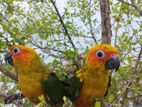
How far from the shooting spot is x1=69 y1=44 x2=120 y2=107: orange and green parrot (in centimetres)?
130

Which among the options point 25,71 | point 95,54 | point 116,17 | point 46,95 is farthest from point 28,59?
point 116,17

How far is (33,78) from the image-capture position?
136 cm

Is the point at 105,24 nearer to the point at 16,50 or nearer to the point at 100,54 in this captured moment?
the point at 100,54

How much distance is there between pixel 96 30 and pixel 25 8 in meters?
0.49

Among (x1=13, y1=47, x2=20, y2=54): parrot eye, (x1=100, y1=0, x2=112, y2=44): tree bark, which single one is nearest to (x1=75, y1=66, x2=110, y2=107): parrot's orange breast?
(x1=100, y1=0, x2=112, y2=44): tree bark

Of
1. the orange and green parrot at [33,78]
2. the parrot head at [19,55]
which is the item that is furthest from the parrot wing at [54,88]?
the parrot head at [19,55]

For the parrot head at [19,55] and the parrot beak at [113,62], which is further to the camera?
the parrot head at [19,55]

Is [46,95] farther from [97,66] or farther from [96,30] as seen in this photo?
[96,30]

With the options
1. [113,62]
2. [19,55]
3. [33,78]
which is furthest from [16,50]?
[113,62]

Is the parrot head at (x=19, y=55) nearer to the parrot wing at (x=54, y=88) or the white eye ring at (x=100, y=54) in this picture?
the parrot wing at (x=54, y=88)

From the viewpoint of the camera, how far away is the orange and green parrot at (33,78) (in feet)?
4.31

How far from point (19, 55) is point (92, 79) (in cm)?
29

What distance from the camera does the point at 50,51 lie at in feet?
5.55

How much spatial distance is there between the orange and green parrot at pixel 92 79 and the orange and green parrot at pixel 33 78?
57 millimetres
